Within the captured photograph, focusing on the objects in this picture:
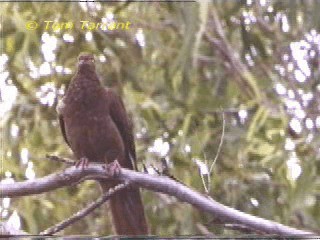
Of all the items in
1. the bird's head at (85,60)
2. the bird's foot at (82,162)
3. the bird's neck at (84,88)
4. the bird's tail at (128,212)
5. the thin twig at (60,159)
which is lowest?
the bird's tail at (128,212)

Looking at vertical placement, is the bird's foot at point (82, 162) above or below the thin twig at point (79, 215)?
above

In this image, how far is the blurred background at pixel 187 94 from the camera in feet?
2.19

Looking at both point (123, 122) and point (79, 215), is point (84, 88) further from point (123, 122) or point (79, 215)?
point (79, 215)

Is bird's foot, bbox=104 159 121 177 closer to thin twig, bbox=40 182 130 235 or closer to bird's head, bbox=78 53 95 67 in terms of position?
thin twig, bbox=40 182 130 235

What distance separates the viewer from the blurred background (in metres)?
0.67

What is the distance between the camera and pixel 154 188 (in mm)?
668

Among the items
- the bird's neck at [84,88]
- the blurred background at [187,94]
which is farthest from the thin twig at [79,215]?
the bird's neck at [84,88]

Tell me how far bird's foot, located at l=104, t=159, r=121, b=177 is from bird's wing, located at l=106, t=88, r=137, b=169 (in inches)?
0.7

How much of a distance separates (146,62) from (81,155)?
155 mm

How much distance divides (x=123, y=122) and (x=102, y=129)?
1.2 inches

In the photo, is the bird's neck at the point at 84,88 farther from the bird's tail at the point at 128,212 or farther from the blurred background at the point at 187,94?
the bird's tail at the point at 128,212

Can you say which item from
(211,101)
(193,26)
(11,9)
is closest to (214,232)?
(211,101)

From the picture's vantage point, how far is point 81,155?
680 millimetres

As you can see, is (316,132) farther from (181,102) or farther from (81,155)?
(81,155)
